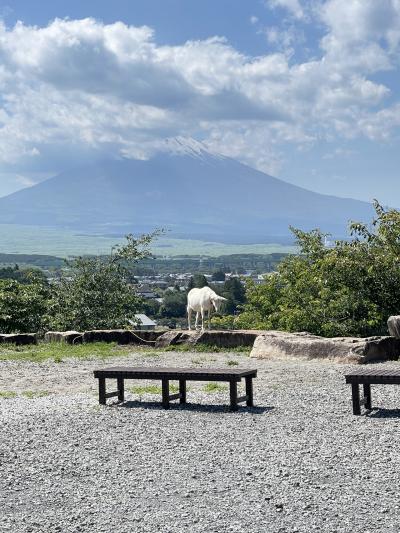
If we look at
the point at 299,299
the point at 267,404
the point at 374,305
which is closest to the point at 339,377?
the point at 267,404

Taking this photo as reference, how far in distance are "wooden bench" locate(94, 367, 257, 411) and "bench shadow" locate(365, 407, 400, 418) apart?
6.03 ft

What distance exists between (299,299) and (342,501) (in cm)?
1728

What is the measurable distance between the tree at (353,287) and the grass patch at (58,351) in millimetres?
5424

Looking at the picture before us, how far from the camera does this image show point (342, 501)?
699 cm

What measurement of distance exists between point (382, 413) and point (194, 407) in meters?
2.82

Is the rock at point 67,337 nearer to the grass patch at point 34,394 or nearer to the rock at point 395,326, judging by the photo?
the grass patch at point 34,394

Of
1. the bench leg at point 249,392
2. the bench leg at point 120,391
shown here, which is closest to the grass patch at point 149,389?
the bench leg at point 120,391

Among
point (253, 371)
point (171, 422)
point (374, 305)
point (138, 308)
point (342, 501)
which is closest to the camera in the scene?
point (342, 501)

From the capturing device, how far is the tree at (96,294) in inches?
1076

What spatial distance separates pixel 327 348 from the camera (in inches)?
675

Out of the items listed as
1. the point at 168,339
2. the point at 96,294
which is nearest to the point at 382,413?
the point at 168,339

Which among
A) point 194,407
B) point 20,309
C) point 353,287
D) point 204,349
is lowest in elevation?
point 194,407

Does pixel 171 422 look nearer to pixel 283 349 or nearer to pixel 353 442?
pixel 353 442

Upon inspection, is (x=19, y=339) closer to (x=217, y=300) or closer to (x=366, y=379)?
(x=217, y=300)
